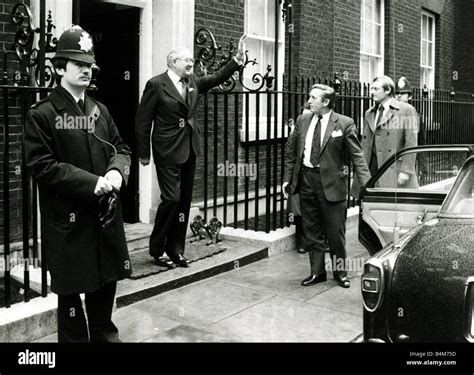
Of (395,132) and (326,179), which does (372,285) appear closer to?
(326,179)

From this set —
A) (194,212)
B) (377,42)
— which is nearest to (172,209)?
(194,212)

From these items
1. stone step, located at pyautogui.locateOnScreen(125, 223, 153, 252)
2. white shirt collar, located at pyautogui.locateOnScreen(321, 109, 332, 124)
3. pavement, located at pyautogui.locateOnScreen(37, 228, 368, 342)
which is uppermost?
white shirt collar, located at pyautogui.locateOnScreen(321, 109, 332, 124)

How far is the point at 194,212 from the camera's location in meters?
7.69

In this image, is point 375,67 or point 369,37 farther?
point 375,67

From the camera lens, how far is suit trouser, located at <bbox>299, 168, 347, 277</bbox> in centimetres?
623

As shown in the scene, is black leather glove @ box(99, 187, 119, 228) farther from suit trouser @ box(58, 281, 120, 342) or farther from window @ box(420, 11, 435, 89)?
window @ box(420, 11, 435, 89)

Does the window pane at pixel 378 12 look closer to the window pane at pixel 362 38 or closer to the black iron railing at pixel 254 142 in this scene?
the window pane at pixel 362 38

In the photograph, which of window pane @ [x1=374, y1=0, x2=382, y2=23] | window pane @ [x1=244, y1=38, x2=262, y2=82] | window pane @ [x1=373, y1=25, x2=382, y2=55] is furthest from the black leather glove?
window pane @ [x1=374, y1=0, x2=382, y2=23]

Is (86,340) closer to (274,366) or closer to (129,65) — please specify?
(274,366)

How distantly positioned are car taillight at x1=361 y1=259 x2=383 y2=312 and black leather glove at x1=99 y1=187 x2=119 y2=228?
1.60 metres

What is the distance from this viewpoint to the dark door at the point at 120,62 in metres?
7.51

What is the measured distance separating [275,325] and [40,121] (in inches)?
98.6

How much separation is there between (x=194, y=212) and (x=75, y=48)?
403 cm

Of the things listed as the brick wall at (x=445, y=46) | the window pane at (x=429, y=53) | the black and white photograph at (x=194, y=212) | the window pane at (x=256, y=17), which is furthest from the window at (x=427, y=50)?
the window pane at (x=256, y=17)
